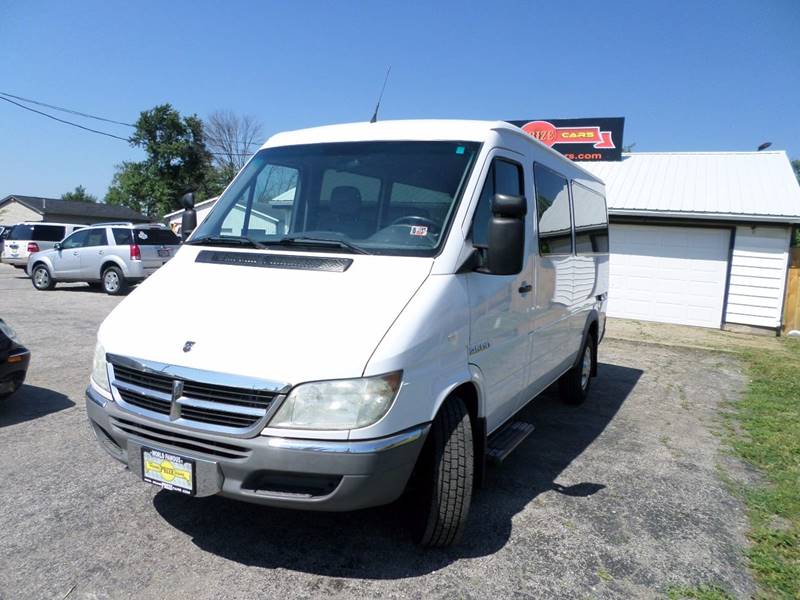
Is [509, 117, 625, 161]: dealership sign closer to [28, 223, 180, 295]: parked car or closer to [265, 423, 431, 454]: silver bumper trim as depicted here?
[28, 223, 180, 295]: parked car

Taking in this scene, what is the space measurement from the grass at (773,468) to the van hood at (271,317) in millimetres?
2453

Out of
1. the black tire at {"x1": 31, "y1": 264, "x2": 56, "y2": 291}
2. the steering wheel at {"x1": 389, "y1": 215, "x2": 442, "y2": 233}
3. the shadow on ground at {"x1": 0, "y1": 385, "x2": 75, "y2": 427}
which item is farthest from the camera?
the black tire at {"x1": 31, "y1": 264, "x2": 56, "y2": 291}

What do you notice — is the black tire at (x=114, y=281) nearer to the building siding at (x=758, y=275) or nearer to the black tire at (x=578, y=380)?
the black tire at (x=578, y=380)

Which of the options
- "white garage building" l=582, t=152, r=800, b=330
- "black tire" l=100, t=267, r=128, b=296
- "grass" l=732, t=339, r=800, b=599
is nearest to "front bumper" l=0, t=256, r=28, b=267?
"black tire" l=100, t=267, r=128, b=296

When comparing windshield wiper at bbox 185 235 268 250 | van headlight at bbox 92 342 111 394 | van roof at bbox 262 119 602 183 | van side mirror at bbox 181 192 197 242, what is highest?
van roof at bbox 262 119 602 183

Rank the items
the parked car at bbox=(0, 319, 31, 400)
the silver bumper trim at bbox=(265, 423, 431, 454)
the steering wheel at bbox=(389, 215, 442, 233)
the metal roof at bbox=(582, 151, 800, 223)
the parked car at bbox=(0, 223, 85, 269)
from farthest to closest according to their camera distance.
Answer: the parked car at bbox=(0, 223, 85, 269) < the metal roof at bbox=(582, 151, 800, 223) < the parked car at bbox=(0, 319, 31, 400) < the steering wheel at bbox=(389, 215, 442, 233) < the silver bumper trim at bbox=(265, 423, 431, 454)

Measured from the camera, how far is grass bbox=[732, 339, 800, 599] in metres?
3.26

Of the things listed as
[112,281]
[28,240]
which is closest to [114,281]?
[112,281]

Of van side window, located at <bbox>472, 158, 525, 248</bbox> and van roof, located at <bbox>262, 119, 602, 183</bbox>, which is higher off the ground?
van roof, located at <bbox>262, 119, 602, 183</bbox>

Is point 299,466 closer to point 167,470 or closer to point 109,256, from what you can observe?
point 167,470

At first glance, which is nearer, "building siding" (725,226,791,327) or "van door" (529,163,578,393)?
"van door" (529,163,578,393)

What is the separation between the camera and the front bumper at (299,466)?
8.50 ft

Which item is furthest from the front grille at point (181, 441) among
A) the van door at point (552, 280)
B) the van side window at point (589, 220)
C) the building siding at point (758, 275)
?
the building siding at point (758, 275)

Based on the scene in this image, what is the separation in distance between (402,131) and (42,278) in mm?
15957
